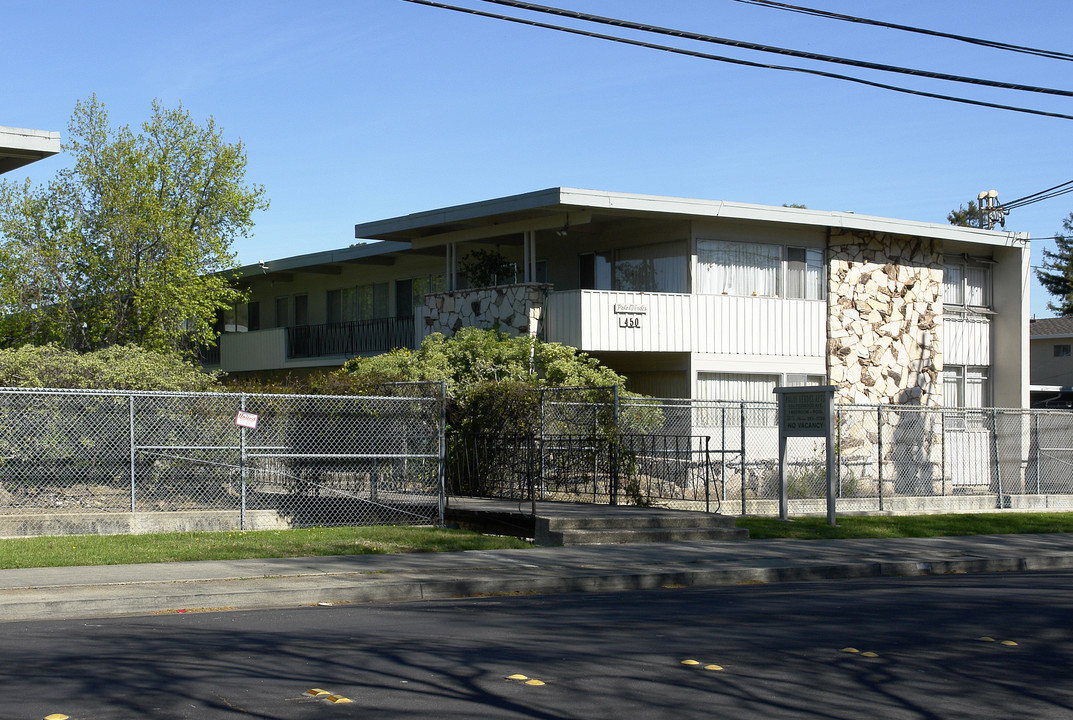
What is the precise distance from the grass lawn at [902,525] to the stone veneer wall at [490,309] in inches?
276

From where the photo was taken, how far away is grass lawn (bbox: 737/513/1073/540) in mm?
17419

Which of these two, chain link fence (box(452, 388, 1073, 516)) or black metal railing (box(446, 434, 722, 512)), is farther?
chain link fence (box(452, 388, 1073, 516))

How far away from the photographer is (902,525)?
18797mm

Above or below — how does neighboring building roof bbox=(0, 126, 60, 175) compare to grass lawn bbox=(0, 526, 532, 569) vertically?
above

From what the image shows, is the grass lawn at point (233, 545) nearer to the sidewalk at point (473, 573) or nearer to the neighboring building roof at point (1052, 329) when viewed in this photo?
the sidewalk at point (473, 573)

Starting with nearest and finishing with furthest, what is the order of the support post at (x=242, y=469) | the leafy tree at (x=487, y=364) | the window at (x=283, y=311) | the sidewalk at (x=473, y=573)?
the sidewalk at (x=473, y=573)
the support post at (x=242, y=469)
the leafy tree at (x=487, y=364)
the window at (x=283, y=311)

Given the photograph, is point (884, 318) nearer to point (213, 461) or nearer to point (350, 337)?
point (350, 337)

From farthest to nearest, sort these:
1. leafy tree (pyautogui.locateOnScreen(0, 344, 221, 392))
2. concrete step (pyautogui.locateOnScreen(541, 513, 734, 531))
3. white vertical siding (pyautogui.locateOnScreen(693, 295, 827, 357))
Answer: white vertical siding (pyautogui.locateOnScreen(693, 295, 827, 357))
leafy tree (pyautogui.locateOnScreen(0, 344, 221, 392))
concrete step (pyautogui.locateOnScreen(541, 513, 734, 531))

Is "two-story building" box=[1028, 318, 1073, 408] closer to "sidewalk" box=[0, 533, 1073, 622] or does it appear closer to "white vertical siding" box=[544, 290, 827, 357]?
"white vertical siding" box=[544, 290, 827, 357]

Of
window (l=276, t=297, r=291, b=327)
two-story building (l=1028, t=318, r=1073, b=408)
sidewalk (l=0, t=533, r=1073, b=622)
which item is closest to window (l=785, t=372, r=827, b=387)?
sidewalk (l=0, t=533, r=1073, b=622)

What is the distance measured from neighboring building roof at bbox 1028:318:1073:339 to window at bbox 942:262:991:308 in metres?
18.9

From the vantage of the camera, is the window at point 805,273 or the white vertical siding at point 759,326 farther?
the window at point 805,273

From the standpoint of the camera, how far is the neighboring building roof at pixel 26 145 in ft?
50.7

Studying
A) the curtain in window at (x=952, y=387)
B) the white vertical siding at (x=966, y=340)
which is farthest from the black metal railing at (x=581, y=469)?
the white vertical siding at (x=966, y=340)
